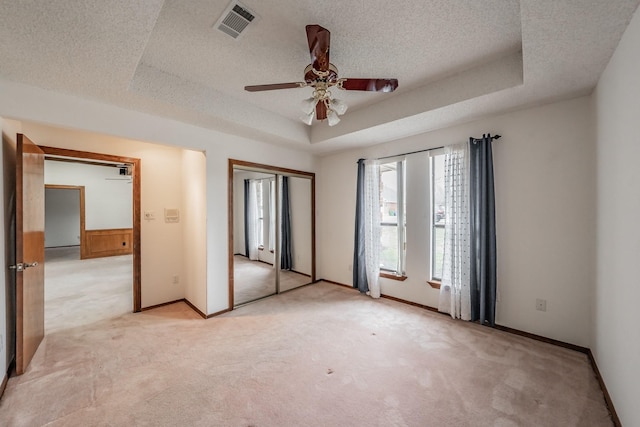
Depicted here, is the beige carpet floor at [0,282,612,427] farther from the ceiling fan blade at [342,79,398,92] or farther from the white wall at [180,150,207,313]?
the ceiling fan blade at [342,79,398,92]

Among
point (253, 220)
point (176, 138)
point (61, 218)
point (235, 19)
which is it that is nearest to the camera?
point (235, 19)

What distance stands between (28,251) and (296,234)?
321cm

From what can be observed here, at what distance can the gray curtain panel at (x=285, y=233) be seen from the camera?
434 cm

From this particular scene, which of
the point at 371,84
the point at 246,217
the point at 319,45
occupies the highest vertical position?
the point at 319,45

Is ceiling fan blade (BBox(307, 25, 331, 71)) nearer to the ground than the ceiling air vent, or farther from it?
nearer to the ground

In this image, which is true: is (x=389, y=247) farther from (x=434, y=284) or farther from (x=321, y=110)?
(x=321, y=110)

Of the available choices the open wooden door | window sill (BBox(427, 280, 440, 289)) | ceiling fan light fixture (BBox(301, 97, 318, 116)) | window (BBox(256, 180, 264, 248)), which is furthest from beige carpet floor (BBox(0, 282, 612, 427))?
ceiling fan light fixture (BBox(301, 97, 318, 116))

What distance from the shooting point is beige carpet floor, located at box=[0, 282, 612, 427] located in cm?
170

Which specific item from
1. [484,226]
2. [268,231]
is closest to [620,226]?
[484,226]

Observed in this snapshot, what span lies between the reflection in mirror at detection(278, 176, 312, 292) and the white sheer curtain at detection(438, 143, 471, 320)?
7.65 feet

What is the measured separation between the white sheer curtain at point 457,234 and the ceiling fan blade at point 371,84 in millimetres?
1531

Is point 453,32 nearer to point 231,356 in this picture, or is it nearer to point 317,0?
point 317,0

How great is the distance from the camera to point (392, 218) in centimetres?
394

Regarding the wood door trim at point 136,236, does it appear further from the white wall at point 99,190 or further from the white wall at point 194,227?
the white wall at point 99,190
